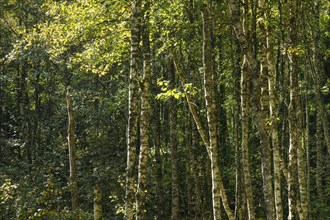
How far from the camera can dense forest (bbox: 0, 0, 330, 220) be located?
27.9 feet

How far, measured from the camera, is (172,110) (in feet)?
50.5

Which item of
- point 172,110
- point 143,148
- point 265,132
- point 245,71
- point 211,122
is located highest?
point 172,110

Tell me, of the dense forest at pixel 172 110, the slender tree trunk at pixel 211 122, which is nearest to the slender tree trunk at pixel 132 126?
the dense forest at pixel 172 110

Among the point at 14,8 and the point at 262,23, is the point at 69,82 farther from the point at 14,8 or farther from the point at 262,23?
the point at 262,23

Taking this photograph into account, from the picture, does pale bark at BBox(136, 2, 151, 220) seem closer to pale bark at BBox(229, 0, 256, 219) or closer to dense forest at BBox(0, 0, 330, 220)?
dense forest at BBox(0, 0, 330, 220)

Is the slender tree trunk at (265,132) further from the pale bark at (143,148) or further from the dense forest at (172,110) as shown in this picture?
the pale bark at (143,148)

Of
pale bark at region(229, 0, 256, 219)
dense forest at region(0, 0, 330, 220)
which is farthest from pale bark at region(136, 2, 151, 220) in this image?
pale bark at region(229, 0, 256, 219)

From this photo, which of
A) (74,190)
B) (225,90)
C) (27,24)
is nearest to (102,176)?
(74,190)

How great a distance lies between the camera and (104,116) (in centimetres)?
2042

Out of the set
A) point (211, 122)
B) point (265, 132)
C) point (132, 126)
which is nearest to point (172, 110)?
point (132, 126)

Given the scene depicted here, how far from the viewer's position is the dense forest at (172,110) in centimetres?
850

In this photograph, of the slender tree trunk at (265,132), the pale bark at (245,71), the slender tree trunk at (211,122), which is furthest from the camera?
the slender tree trunk at (211,122)

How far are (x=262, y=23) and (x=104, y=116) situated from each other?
13.4 m

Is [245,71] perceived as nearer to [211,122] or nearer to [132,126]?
[211,122]
